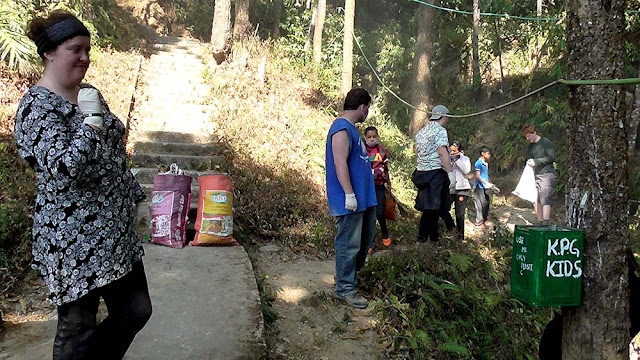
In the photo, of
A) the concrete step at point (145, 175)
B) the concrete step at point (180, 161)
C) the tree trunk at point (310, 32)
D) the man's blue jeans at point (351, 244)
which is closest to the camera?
the man's blue jeans at point (351, 244)

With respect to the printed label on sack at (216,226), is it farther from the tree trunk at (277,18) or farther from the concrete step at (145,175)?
the tree trunk at (277,18)

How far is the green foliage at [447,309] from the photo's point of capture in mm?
4090

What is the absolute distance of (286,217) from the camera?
272 inches

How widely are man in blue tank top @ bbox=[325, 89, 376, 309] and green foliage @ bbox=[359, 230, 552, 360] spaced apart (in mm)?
408

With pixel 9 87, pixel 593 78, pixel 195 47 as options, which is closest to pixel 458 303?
pixel 593 78

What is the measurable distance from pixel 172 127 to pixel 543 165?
6447mm

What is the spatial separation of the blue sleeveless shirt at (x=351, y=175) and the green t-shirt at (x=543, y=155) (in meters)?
4.52

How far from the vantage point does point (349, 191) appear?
13.7 feet

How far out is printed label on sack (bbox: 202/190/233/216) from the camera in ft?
17.7

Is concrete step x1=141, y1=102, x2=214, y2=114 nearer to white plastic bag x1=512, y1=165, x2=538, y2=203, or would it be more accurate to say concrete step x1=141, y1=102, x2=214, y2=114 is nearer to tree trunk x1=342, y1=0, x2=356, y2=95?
tree trunk x1=342, y1=0, x2=356, y2=95

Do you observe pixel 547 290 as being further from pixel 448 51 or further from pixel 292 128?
pixel 448 51

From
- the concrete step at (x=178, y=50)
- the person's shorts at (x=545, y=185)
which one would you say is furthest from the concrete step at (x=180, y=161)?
the concrete step at (x=178, y=50)

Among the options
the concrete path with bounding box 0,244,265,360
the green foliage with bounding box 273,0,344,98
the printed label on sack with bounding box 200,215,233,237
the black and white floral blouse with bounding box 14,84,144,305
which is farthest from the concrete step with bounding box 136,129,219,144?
the black and white floral blouse with bounding box 14,84,144,305

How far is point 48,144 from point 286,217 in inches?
196
